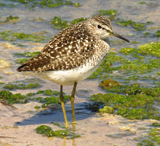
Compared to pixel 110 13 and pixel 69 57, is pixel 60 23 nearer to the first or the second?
pixel 110 13

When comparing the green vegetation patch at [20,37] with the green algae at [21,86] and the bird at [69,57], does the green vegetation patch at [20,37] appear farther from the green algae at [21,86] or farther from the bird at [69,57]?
the bird at [69,57]

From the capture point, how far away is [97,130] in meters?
6.84

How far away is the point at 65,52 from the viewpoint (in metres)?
6.65

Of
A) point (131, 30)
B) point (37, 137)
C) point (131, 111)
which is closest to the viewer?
point (37, 137)

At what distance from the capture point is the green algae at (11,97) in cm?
780

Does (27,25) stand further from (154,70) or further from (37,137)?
(37,137)

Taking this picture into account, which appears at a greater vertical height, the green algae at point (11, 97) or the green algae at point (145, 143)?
the green algae at point (11, 97)

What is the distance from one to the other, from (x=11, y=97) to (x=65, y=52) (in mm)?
1990

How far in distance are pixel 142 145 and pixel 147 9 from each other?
8.77m

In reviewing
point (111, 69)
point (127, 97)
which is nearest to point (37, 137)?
point (127, 97)

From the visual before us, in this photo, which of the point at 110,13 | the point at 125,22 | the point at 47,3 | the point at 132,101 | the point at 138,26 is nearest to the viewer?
the point at 132,101

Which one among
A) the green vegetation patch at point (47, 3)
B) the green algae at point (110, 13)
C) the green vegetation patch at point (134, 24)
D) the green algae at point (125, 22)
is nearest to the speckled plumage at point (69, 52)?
the green vegetation patch at point (134, 24)

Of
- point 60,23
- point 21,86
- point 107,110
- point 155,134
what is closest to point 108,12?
point 60,23

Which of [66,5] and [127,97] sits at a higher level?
[66,5]
